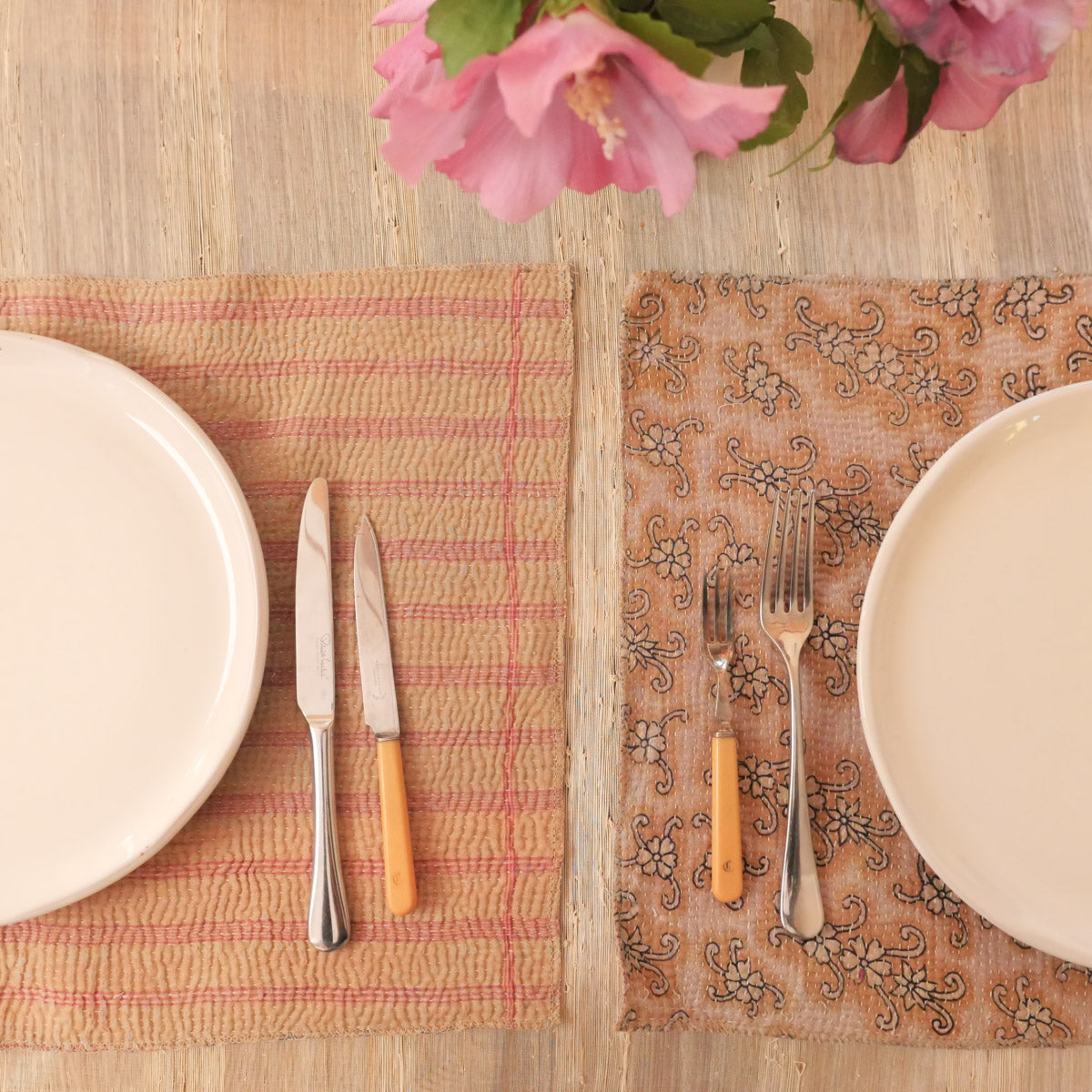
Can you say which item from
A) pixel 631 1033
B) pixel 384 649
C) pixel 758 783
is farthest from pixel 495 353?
pixel 631 1033

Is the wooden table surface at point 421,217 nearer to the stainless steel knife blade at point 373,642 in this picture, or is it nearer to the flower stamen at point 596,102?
the stainless steel knife blade at point 373,642

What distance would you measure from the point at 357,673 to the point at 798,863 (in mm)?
341

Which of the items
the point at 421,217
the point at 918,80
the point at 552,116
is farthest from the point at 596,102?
the point at 421,217

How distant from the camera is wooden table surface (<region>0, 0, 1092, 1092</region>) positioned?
631mm

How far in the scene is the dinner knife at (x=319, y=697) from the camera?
612mm

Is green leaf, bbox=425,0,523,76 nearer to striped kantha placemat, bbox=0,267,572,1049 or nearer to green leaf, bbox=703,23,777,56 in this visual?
green leaf, bbox=703,23,777,56

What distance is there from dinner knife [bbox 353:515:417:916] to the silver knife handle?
0.04m

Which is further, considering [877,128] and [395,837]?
[395,837]

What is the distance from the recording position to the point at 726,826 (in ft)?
1.99

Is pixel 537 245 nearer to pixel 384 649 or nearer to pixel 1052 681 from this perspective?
pixel 384 649

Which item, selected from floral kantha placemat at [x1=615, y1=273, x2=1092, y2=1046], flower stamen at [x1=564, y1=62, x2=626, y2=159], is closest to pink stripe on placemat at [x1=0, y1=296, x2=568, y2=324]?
floral kantha placemat at [x1=615, y1=273, x2=1092, y2=1046]

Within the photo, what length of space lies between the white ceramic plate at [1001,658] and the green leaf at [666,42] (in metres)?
0.35

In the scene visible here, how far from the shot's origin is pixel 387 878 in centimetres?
61

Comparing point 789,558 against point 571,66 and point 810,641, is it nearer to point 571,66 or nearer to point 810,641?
point 810,641
